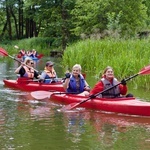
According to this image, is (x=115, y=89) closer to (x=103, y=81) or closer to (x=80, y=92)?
(x=103, y=81)

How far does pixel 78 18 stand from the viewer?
27125mm

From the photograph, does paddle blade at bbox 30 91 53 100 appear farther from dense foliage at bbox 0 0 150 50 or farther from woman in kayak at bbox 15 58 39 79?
dense foliage at bbox 0 0 150 50

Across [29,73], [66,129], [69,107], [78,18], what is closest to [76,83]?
[69,107]

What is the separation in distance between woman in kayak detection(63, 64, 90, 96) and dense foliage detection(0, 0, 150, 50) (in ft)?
24.7

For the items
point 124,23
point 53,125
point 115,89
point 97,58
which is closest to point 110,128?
point 53,125

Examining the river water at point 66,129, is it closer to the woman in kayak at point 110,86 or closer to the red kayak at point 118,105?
the red kayak at point 118,105

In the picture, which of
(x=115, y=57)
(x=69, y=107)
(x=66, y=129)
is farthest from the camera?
(x=115, y=57)

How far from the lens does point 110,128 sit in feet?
23.7

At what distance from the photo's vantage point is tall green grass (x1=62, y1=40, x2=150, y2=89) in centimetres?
1215

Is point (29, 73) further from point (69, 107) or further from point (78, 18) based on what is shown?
point (78, 18)

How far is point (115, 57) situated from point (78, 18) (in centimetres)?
1409

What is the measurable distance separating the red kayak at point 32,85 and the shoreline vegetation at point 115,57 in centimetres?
208

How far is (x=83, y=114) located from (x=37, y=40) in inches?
1018

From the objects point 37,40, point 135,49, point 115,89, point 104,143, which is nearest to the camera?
point 104,143
